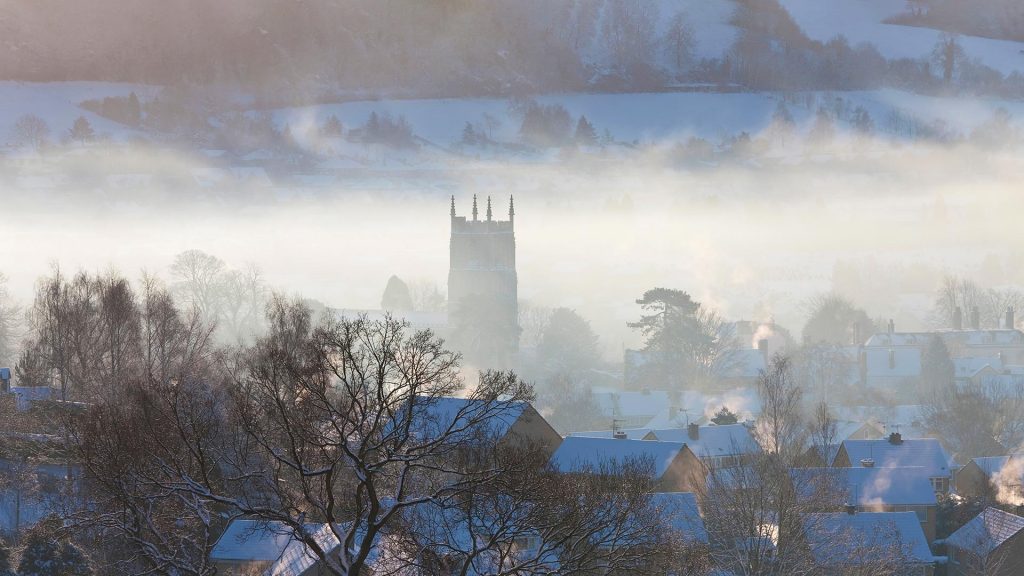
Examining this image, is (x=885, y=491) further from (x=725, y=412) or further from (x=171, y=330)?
(x=171, y=330)

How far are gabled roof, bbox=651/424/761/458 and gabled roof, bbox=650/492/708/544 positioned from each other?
19421 mm

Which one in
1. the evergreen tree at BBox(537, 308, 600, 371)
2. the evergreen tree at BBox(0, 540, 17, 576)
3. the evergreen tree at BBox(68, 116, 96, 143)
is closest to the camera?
the evergreen tree at BBox(0, 540, 17, 576)

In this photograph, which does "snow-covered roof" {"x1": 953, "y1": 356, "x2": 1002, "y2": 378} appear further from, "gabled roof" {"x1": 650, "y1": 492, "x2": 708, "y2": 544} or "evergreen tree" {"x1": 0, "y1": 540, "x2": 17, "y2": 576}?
"evergreen tree" {"x1": 0, "y1": 540, "x2": 17, "y2": 576}

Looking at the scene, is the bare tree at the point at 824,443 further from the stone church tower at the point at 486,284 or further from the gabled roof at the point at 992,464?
the stone church tower at the point at 486,284

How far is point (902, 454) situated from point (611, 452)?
48.3 ft

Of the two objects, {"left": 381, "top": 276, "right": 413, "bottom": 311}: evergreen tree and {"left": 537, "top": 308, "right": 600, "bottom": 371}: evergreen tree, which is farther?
{"left": 381, "top": 276, "right": 413, "bottom": 311}: evergreen tree

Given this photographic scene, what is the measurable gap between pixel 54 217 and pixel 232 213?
30207 millimetres

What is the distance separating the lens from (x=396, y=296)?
14950cm

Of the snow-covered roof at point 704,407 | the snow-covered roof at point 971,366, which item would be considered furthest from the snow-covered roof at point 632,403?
the snow-covered roof at point 971,366

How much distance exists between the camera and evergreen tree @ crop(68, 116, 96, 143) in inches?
7421

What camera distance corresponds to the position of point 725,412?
82312mm

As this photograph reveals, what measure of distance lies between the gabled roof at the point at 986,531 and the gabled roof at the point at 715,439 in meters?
16.4

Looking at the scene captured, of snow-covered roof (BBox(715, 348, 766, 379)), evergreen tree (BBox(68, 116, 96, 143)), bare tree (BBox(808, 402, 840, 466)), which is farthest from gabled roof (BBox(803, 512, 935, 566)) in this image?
evergreen tree (BBox(68, 116, 96, 143))

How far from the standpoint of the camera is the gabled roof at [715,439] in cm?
6900
